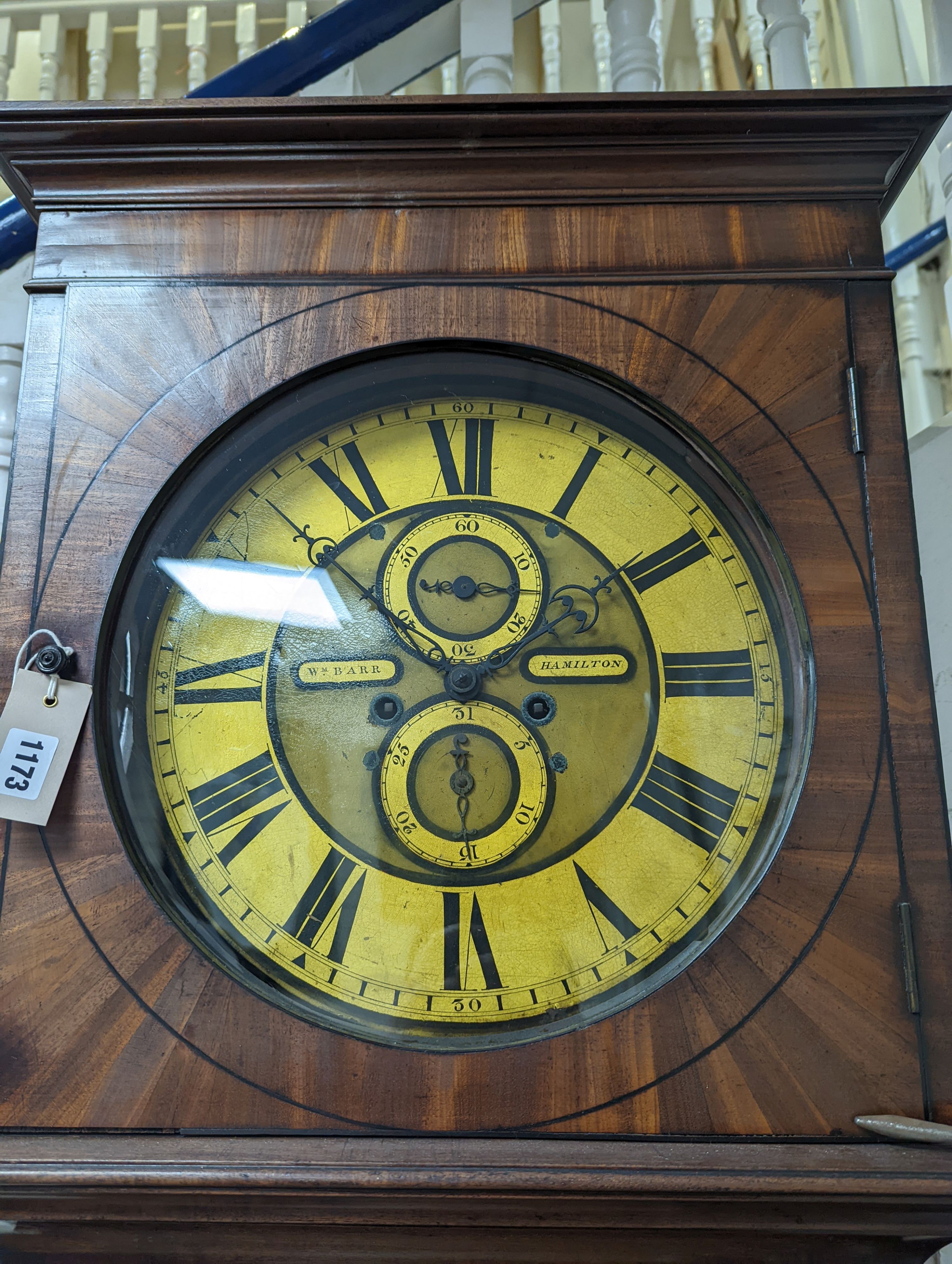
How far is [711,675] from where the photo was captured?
95 centimetres

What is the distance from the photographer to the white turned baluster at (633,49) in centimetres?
134

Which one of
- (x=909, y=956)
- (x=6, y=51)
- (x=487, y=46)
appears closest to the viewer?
(x=909, y=956)

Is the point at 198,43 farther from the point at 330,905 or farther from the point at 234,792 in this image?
the point at 330,905

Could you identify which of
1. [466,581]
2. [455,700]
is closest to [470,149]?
[466,581]

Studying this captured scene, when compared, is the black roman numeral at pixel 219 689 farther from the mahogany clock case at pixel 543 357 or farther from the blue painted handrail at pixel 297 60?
the blue painted handrail at pixel 297 60

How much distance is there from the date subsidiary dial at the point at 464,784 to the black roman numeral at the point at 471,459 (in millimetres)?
210

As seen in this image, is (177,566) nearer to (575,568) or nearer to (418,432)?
(418,432)

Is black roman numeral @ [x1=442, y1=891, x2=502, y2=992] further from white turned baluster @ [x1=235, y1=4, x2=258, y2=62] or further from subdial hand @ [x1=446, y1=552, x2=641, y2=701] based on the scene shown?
white turned baluster @ [x1=235, y1=4, x2=258, y2=62]

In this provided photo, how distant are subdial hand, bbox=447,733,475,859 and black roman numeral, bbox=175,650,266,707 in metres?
0.19

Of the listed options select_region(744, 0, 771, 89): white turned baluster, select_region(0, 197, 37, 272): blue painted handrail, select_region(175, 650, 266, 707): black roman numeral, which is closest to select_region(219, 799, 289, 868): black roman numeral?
select_region(175, 650, 266, 707): black roman numeral

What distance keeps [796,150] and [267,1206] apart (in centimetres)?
106

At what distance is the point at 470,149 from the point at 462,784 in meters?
0.62

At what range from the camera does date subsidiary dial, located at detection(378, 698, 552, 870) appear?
926mm

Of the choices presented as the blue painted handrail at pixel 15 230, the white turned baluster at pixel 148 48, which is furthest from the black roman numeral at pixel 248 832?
the white turned baluster at pixel 148 48
